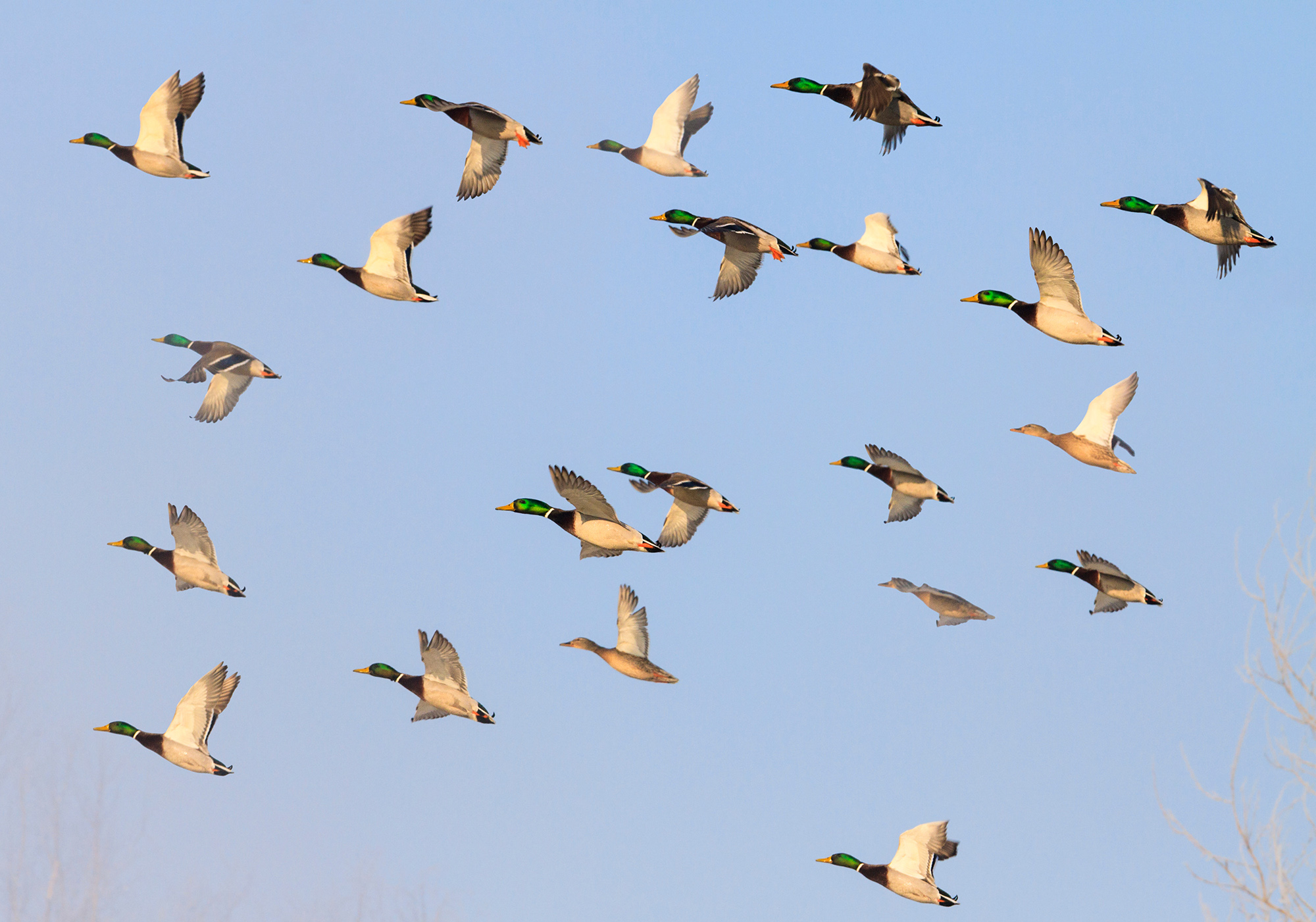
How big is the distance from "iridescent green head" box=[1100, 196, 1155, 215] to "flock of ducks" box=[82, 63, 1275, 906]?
20 mm

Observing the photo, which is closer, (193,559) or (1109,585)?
(1109,585)

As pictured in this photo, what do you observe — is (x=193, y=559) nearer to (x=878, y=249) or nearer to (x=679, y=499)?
(x=679, y=499)

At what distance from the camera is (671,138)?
23469 mm

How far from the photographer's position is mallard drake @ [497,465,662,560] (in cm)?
1705

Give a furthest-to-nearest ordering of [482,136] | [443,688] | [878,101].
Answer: [482,136], [443,688], [878,101]

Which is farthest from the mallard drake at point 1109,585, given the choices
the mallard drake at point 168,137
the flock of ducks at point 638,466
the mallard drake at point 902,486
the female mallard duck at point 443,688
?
the mallard drake at point 168,137

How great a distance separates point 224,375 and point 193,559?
10.4 ft

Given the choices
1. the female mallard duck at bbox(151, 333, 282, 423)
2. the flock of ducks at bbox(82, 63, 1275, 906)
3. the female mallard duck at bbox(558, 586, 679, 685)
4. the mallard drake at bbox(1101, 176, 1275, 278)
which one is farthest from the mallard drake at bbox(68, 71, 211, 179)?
the mallard drake at bbox(1101, 176, 1275, 278)

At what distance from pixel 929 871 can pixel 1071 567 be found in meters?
4.58

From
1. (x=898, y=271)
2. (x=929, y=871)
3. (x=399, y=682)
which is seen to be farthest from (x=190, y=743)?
(x=898, y=271)

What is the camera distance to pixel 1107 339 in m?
17.8

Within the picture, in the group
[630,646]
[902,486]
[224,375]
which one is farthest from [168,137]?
[902,486]

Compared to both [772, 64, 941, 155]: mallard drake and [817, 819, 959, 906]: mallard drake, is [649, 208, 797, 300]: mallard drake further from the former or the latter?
[817, 819, 959, 906]: mallard drake

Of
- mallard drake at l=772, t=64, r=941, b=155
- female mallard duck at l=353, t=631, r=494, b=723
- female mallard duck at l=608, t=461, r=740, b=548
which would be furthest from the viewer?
female mallard duck at l=608, t=461, r=740, b=548
